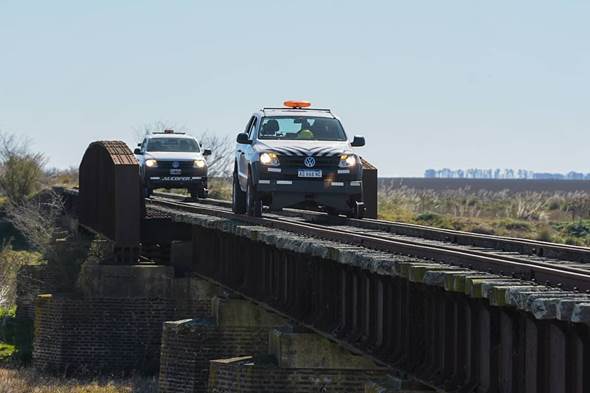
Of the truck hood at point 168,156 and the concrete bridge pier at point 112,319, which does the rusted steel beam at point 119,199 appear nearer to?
the concrete bridge pier at point 112,319

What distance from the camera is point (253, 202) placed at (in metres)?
24.7

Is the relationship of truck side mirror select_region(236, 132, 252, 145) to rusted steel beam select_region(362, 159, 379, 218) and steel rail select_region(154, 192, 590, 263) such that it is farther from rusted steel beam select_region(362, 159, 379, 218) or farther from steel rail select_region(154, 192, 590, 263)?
rusted steel beam select_region(362, 159, 379, 218)

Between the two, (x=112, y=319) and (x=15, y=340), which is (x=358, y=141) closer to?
(x=112, y=319)

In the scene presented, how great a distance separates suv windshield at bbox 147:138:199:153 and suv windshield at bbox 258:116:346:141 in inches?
554

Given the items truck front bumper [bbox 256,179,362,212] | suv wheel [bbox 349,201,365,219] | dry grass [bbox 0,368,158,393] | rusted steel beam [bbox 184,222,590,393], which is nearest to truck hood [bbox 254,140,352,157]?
truck front bumper [bbox 256,179,362,212]

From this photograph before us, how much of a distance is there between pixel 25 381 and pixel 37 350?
1.49m

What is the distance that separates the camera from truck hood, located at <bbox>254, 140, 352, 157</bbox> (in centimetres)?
2377

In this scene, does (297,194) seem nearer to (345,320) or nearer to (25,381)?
(345,320)

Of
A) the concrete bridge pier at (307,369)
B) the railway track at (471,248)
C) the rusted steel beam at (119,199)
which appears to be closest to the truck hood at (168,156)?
the rusted steel beam at (119,199)

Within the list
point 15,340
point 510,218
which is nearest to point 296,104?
point 15,340

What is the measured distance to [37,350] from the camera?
32.5 metres

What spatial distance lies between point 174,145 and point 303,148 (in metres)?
15.7

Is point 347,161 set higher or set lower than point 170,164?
lower

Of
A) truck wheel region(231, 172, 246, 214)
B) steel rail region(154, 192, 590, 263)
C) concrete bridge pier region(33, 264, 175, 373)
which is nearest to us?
steel rail region(154, 192, 590, 263)
